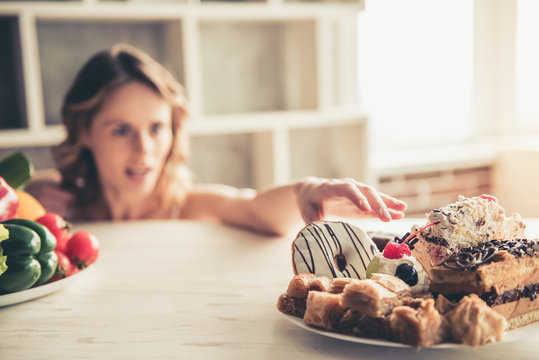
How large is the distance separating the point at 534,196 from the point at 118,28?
2.39 meters

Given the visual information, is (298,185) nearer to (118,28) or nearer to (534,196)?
(118,28)

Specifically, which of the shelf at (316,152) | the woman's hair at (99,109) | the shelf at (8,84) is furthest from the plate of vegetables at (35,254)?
the shelf at (316,152)

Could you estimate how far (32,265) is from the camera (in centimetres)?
88

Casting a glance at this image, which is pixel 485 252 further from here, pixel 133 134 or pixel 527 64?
pixel 527 64

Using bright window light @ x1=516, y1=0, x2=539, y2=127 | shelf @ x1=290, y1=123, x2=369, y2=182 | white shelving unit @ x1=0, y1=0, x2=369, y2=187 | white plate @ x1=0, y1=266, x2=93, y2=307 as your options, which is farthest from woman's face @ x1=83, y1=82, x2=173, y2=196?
bright window light @ x1=516, y1=0, x2=539, y2=127

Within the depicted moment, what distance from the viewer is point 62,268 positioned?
974 mm

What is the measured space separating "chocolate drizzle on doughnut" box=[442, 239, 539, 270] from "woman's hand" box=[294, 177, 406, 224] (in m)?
0.15

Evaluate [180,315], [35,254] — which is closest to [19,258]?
[35,254]

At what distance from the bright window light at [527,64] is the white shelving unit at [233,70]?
1.07 meters

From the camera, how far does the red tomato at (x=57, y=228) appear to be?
1033 mm

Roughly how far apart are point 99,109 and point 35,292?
1.07m

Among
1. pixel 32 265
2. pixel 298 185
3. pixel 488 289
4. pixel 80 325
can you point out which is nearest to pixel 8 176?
pixel 32 265

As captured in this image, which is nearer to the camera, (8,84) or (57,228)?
(57,228)

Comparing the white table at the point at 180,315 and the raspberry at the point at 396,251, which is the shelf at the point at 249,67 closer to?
the white table at the point at 180,315
